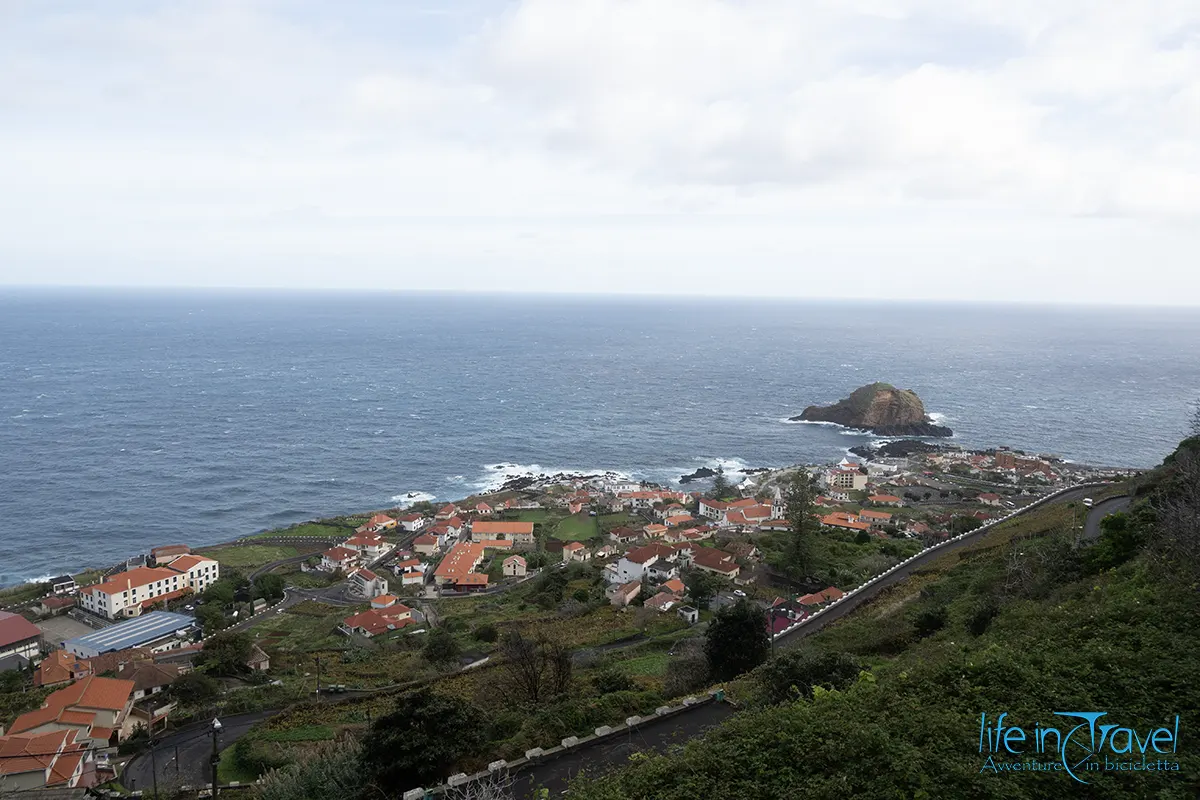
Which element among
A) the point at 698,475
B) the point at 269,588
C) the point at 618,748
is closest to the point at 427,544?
the point at 269,588

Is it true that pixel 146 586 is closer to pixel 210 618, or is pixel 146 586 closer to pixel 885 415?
pixel 210 618

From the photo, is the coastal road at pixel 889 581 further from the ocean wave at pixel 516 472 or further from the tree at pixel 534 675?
the ocean wave at pixel 516 472

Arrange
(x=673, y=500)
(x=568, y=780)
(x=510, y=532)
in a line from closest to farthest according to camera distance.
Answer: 1. (x=568, y=780)
2. (x=510, y=532)
3. (x=673, y=500)

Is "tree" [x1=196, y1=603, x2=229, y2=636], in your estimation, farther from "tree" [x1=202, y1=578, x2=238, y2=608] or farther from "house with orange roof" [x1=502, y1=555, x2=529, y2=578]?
"house with orange roof" [x1=502, y1=555, x2=529, y2=578]

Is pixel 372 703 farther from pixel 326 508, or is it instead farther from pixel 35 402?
pixel 35 402

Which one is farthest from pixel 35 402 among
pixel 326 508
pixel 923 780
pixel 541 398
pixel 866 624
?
pixel 923 780

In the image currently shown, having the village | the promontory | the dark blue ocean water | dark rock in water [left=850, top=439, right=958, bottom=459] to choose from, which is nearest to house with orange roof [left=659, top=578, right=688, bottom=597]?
the village
